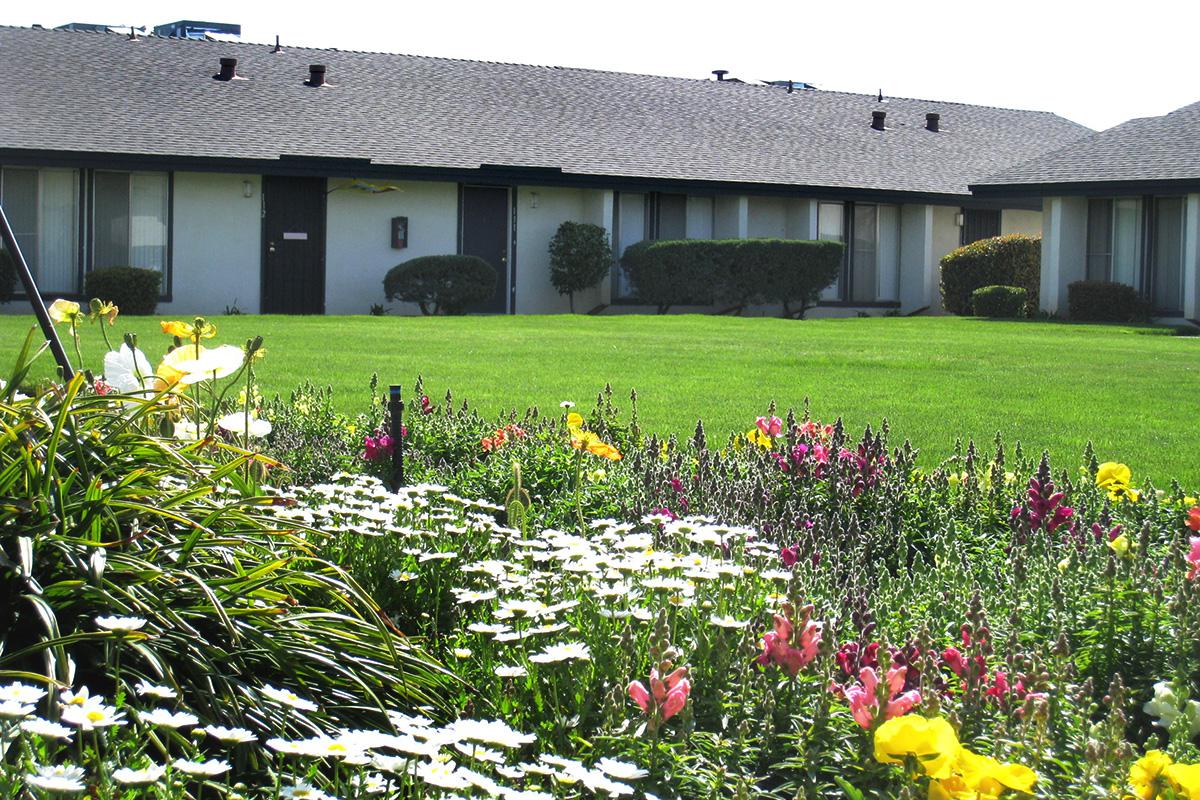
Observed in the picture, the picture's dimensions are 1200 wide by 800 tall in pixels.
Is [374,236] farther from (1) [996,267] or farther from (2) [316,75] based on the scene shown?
(1) [996,267]

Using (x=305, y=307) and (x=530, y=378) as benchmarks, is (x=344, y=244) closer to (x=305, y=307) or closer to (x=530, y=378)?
(x=305, y=307)

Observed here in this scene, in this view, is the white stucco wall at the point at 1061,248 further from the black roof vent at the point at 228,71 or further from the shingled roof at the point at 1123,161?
the black roof vent at the point at 228,71

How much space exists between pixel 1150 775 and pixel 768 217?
31.8 metres

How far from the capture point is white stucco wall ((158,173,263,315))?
2789cm

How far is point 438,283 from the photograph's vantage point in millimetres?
28109

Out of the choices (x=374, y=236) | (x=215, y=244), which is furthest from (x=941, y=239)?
(x=215, y=244)

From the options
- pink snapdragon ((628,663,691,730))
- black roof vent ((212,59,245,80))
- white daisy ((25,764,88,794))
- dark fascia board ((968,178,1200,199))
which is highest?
black roof vent ((212,59,245,80))

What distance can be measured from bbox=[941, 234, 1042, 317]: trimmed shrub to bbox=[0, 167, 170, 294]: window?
15872 mm

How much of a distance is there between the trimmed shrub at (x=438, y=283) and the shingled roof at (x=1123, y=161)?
427 inches

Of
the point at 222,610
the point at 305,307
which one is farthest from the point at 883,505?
the point at 305,307

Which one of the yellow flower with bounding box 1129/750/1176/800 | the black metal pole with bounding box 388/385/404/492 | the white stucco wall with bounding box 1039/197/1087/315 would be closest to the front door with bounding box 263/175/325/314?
the white stucco wall with bounding box 1039/197/1087/315

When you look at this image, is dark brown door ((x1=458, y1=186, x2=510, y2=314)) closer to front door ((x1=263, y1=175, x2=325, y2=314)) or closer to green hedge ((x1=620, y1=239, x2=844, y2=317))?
green hedge ((x1=620, y1=239, x2=844, y2=317))

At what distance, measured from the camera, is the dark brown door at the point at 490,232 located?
3012cm

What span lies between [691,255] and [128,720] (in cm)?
2741
